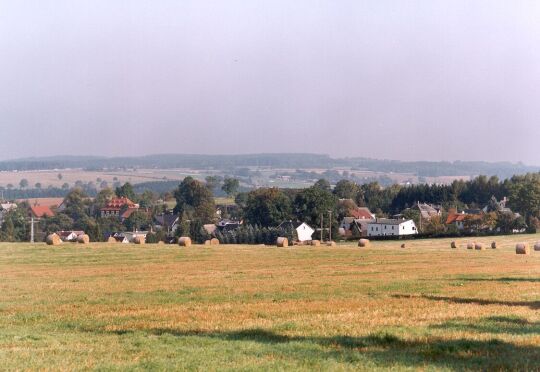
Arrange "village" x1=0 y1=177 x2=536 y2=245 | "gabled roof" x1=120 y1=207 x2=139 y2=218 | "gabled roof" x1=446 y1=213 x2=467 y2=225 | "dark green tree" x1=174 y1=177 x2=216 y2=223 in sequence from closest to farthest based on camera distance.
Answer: "village" x1=0 y1=177 x2=536 y2=245 < "gabled roof" x1=446 y1=213 x2=467 y2=225 < "dark green tree" x1=174 y1=177 x2=216 y2=223 < "gabled roof" x1=120 y1=207 x2=139 y2=218

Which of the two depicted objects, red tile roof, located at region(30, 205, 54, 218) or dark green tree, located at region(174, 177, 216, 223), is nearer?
dark green tree, located at region(174, 177, 216, 223)

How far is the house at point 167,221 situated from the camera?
428 feet

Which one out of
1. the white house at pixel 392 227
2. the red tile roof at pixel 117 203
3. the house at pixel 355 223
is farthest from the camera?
the red tile roof at pixel 117 203

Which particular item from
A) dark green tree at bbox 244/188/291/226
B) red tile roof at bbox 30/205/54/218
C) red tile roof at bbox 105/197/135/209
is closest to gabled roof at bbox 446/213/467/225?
dark green tree at bbox 244/188/291/226

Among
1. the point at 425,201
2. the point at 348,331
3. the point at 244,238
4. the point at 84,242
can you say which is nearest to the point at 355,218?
the point at 425,201

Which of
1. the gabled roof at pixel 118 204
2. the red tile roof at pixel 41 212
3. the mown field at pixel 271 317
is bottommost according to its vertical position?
the red tile roof at pixel 41 212

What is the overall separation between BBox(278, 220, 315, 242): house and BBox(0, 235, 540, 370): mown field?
225 feet

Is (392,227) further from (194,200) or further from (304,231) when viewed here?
(194,200)

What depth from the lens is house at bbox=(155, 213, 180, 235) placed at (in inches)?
5138

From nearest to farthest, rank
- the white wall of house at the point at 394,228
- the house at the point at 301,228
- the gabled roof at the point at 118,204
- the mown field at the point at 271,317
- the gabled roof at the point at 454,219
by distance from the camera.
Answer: the mown field at the point at 271,317
the house at the point at 301,228
the gabled roof at the point at 454,219
the white wall of house at the point at 394,228
the gabled roof at the point at 118,204

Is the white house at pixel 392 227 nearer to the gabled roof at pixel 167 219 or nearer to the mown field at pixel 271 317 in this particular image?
the gabled roof at pixel 167 219

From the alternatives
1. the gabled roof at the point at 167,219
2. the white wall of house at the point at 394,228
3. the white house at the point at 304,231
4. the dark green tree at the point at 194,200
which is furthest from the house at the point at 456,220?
the gabled roof at the point at 167,219

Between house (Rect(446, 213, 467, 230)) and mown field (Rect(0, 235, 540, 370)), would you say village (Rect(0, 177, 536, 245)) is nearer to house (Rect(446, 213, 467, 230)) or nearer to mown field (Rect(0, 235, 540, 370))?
house (Rect(446, 213, 467, 230))

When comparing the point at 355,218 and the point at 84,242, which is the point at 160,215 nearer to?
the point at 355,218
